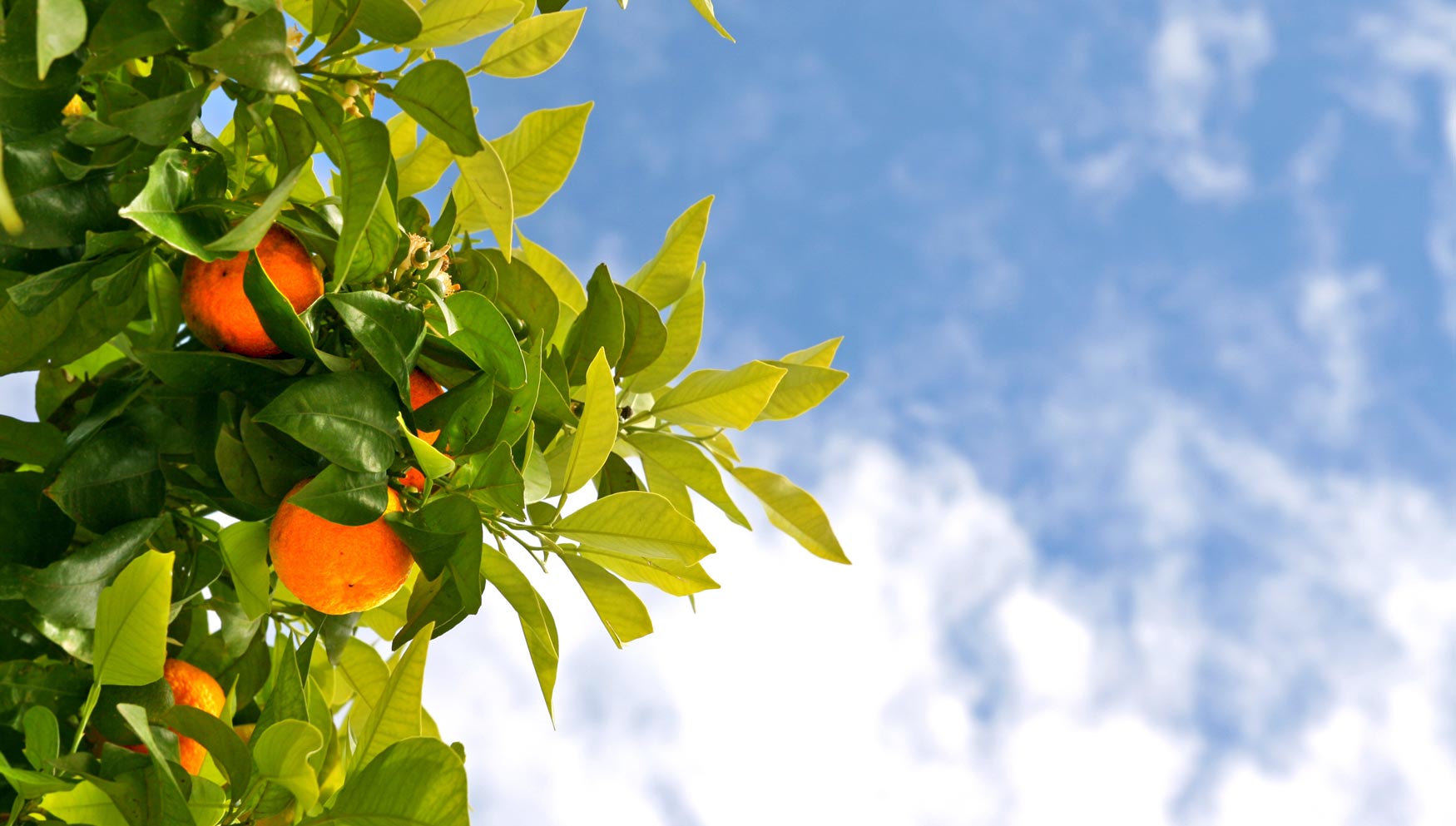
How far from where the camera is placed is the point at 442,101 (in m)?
0.68

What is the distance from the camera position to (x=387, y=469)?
0.69 metres

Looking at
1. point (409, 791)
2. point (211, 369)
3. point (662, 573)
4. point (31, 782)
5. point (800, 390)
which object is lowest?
point (31, 782)

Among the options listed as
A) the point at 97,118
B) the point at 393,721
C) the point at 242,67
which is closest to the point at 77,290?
the point at 97,118

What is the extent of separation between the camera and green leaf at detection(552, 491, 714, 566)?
0.75 meters

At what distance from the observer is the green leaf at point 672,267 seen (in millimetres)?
967

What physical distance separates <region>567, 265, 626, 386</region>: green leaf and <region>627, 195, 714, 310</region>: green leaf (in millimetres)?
136

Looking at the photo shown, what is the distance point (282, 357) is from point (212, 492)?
10cm

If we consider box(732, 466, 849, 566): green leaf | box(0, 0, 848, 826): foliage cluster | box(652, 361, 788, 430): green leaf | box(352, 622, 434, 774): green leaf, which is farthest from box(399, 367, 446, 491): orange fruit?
box(732, 466, 849, 566): green leaf

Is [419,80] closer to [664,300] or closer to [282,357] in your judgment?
[282,357]

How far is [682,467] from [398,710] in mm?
291

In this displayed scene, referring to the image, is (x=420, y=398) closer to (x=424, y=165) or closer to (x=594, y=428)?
(x=594, y=428)

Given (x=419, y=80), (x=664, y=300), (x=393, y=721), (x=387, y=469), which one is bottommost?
(x=393, y=721)

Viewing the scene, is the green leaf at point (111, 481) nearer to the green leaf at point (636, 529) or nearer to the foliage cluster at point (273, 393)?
the foliage cluster at point (273, 393)

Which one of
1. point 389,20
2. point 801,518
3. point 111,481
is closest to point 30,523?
point 111,481
